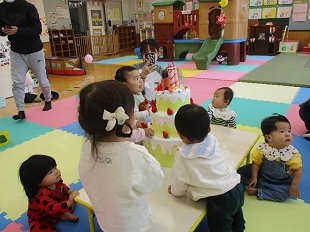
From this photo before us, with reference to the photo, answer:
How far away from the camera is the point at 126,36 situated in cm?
1173

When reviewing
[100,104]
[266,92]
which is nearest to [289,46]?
[266,92]

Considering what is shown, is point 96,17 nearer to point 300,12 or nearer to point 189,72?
point 189,72

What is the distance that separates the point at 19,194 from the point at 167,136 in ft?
4.02

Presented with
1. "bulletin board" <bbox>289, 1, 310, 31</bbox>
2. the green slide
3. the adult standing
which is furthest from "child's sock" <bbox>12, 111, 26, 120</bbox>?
"bulletin board" <bbox>289, 1, 310, 31</bbox>

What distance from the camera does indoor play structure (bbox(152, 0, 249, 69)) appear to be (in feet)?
20.7

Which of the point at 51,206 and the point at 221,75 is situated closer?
the point at 51,206

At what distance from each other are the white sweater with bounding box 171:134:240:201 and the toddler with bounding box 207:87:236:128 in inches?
43.1

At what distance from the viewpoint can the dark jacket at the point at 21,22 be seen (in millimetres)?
3338

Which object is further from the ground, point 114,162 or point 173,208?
point 114,162

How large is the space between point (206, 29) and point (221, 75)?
1.89 m

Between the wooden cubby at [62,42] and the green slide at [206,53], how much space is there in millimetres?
5198

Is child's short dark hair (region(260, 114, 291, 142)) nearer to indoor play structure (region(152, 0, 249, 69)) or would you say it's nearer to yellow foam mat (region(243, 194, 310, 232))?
yellow foam mat (region(243, 194, 310, 232))

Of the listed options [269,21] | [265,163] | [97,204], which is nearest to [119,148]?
[97,204]

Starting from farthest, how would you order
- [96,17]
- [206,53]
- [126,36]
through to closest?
[126,36] → [96,17] → [206,53]
